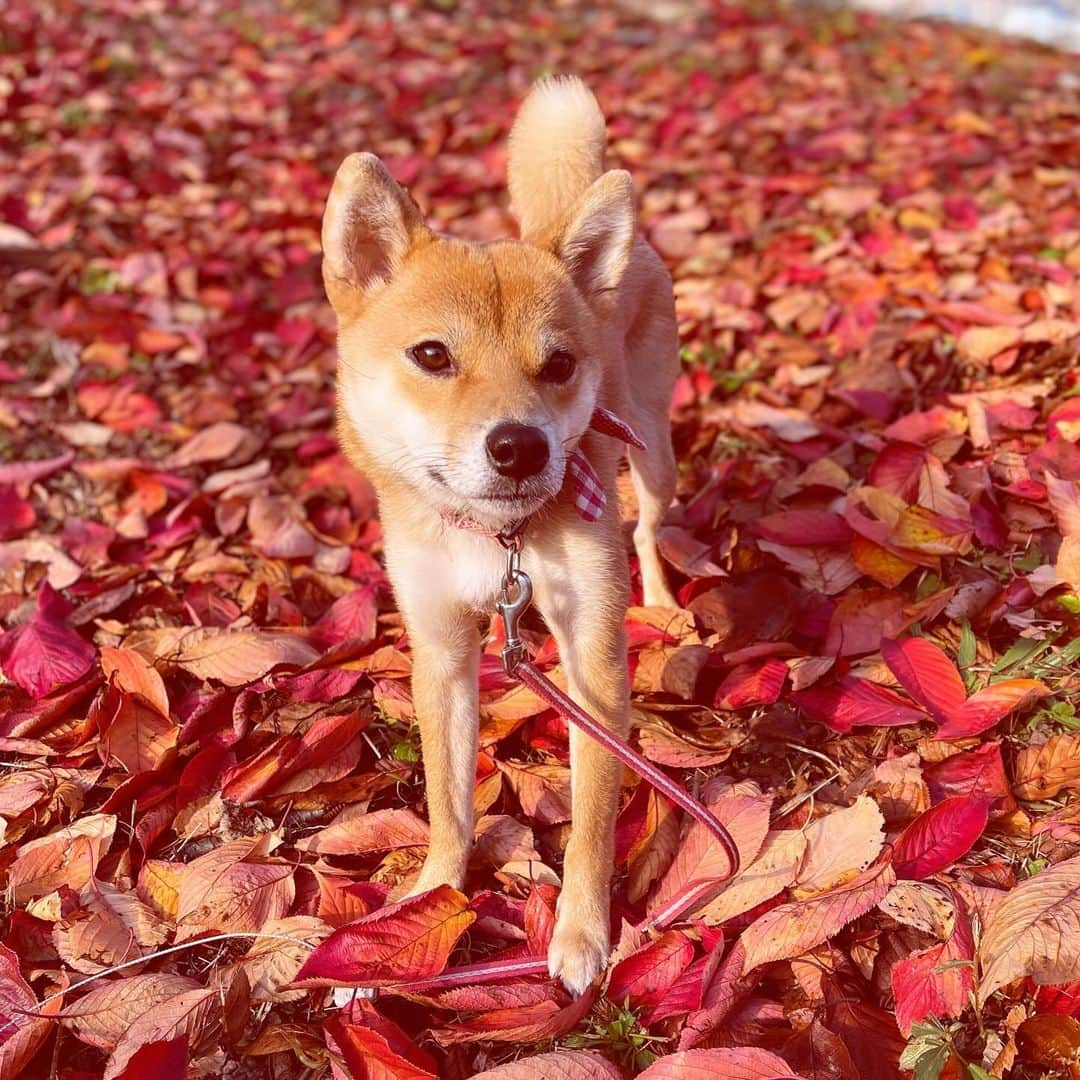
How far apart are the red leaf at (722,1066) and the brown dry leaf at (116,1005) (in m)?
1.10

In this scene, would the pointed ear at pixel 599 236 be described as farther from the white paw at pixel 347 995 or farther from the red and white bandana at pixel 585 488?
the white paw at pixel 347 995

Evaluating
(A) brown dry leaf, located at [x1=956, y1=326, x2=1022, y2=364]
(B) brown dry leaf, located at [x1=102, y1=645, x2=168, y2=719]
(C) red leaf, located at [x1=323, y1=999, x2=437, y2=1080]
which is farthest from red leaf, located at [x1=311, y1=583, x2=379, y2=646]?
(A) brown dry leaf, located at [x1=956, y1=326, x2=1022, y2=364]

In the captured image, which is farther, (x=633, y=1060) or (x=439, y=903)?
(x=439, y=903)

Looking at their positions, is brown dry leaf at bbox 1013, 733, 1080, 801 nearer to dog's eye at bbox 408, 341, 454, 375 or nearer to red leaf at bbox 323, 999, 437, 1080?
red leaf at bbox 323, 999, 437, 1080

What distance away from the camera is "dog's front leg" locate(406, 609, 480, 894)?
108 inches

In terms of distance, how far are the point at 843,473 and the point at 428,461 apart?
215cm

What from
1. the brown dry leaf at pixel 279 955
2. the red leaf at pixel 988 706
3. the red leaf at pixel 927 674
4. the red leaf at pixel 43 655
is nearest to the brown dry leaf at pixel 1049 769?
the red leaf at pixel 988 706

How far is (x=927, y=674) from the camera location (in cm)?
298

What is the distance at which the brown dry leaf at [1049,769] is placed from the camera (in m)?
2.70

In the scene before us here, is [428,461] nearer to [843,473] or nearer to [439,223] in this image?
[843,473]

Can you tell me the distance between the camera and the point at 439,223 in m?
7.38

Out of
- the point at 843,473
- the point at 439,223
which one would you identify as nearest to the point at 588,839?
the point at 843,473

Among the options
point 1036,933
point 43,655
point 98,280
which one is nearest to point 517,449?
point 1036,933

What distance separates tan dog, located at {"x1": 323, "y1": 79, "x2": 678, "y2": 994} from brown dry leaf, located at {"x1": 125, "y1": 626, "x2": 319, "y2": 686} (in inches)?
27.9
